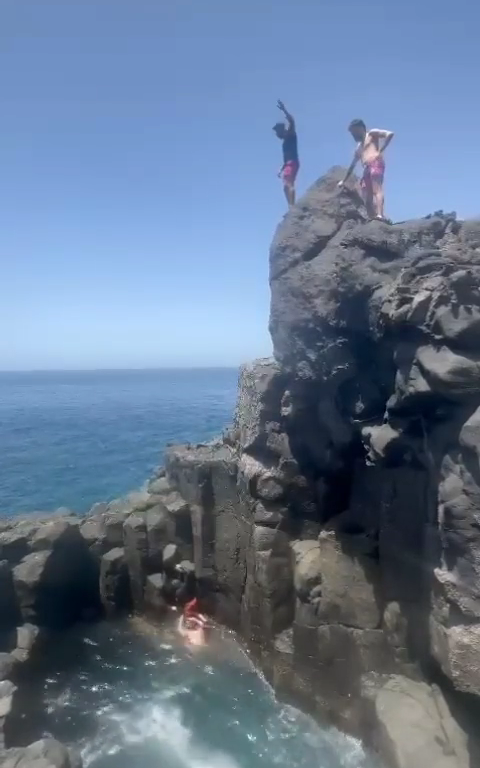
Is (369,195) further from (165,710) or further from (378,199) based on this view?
(165,710)

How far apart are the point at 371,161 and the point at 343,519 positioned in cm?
989

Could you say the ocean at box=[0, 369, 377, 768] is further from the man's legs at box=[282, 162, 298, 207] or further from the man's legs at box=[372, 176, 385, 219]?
the man's legs at box=[282, 162, 298, 207]

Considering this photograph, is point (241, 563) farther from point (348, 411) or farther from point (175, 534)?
point (348, 411)

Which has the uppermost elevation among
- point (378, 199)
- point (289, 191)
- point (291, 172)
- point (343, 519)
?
point (291, 172)

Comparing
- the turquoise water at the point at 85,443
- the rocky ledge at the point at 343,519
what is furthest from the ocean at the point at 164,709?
the turquoise water at the point at 85,443

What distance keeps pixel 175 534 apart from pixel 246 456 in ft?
14.8

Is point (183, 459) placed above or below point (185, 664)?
above

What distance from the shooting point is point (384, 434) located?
506 inches

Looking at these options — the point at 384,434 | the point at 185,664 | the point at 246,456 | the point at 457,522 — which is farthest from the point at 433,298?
the point at 185,664

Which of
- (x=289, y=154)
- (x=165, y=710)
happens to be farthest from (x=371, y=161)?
(x=165, y=710)

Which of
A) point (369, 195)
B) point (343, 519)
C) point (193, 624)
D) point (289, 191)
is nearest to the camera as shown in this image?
point (369, 195)

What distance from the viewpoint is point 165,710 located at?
51.8 ft

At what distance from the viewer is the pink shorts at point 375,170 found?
49.6 ft

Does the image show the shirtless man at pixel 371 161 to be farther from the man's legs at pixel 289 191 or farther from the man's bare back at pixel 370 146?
the man's legs at pixel 289 191
